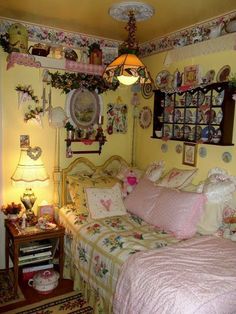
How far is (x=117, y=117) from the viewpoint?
3.53 meters

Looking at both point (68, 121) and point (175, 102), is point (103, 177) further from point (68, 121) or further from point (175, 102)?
point (175, 102)

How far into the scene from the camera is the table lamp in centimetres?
276

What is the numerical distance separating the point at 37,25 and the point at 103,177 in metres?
1.75

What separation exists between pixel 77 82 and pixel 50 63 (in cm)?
36

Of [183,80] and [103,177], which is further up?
[183,80]

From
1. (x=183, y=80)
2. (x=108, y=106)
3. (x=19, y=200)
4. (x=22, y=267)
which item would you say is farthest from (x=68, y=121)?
(x=22, y=267)

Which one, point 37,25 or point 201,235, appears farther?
point 37,25

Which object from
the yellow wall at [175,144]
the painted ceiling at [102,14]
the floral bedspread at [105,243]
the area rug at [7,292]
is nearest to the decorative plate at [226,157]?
the yellow wall at [175,144]

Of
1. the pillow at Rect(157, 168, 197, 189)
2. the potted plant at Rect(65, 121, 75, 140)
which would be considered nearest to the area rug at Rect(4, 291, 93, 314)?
the pillow at Rect(157, 168, 197, 189)

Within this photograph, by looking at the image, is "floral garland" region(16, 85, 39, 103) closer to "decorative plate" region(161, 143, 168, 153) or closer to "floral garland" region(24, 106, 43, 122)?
"floral garland" region(24, 106, 43, 122)

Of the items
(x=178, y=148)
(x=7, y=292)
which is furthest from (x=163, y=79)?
(x=7, y=292)

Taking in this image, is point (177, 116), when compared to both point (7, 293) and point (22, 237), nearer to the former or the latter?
point (22, 237)

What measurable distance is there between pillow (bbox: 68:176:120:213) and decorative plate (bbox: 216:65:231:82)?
146 centimetres

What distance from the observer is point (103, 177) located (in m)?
3.22
